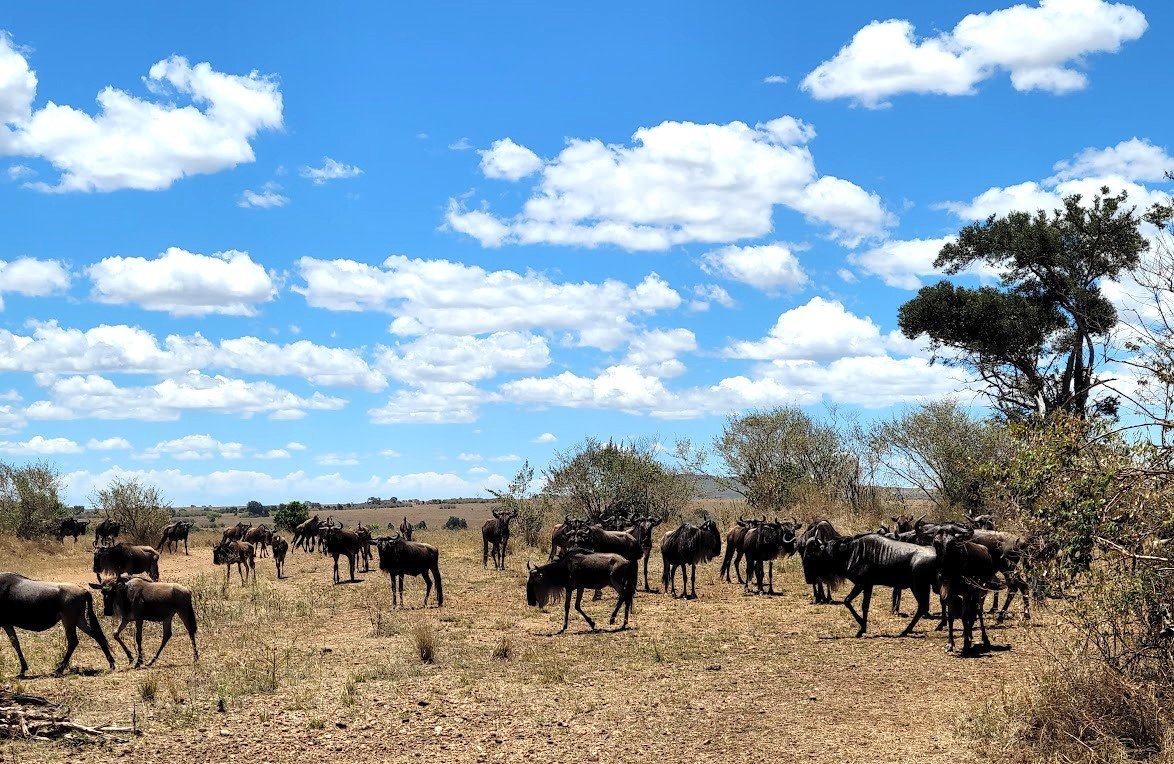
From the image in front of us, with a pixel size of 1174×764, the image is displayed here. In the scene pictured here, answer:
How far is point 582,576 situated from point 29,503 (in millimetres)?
41948

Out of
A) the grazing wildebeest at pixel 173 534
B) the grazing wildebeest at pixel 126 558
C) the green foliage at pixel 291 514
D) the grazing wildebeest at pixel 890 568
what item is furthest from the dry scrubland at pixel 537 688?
the green foliage at pixel 291 514

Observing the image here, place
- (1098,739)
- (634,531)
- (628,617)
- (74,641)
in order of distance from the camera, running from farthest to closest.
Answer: (634,531), (628,617), (74,641), (1098,739)

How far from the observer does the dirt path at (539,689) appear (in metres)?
10.8

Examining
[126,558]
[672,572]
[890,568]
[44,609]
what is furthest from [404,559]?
[890,568]

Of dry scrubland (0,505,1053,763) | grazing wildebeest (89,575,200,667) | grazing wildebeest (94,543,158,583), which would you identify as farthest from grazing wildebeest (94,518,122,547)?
grazing wildebeest (89,575,200,667)

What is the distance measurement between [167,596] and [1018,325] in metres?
31.6

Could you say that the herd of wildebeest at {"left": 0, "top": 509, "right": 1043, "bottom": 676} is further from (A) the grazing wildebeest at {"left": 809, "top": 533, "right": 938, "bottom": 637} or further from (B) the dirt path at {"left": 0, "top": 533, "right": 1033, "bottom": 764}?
(B) the dirt path at {"left": 0, "top": 533, "right": 1033, "bottom": 764}

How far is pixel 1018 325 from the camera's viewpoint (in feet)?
119

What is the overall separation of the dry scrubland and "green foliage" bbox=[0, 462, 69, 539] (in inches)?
1295

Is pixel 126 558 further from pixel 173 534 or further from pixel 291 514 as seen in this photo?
pixel 291 514

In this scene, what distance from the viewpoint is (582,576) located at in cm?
1825

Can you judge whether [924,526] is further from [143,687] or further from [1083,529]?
[143,687]

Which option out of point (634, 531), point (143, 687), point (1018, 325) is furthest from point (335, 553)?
point (1018, 325)

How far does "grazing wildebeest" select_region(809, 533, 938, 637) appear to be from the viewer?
16.3m
